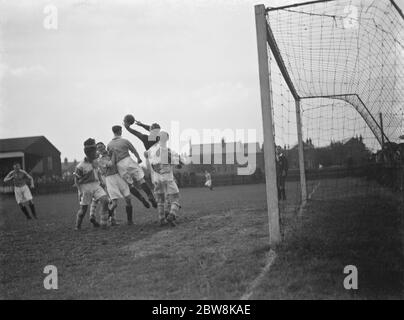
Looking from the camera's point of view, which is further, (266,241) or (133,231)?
(133,231)

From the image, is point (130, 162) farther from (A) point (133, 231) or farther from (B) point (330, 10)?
(B) point (330, 10)

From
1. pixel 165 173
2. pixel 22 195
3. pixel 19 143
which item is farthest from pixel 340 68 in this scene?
pixel 19 143

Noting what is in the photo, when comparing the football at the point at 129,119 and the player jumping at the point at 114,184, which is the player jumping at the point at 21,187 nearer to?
the player jumping at the point at 114,184

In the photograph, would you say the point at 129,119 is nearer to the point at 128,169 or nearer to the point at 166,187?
the point at 128,169

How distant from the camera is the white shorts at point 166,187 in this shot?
727 centimetres

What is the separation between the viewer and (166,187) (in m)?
7.36

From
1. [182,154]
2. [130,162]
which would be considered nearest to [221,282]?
[182,154]

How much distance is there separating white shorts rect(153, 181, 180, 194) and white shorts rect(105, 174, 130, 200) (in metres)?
1.05

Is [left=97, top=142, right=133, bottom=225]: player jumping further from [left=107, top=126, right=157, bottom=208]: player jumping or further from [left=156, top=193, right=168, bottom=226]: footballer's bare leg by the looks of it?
[left=156, top=193, right=168, bottom=226]: footballer's bare leg

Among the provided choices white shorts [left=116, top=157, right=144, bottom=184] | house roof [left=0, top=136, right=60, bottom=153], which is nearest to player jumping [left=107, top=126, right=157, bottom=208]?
white shorts [left=116, top=157, right=144, bottom=184]

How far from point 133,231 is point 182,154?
66.6 inches

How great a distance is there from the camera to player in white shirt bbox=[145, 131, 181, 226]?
7.28 m
